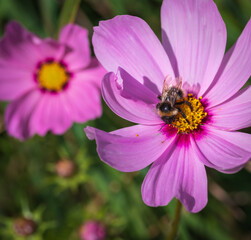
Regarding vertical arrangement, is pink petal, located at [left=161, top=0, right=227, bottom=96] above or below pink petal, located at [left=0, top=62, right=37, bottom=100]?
above

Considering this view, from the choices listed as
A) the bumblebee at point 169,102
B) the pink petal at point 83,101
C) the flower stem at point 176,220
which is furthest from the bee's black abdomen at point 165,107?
the pink petal at point 83,101

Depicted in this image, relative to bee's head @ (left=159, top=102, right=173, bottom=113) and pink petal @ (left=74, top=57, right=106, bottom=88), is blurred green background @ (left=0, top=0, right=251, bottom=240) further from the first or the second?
bee's head @ (left=159, top=102, right=173, bottom=113)

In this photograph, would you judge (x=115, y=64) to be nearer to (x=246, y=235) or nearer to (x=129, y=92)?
(x=129, y=92)

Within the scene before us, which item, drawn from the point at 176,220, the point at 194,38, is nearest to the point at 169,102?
the point at 194,38

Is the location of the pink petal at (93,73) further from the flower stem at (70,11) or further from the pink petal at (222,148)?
the pink petal at (222,148)

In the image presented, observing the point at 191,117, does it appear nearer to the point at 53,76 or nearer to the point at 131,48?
the point at 131,48

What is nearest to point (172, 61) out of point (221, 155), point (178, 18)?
point (178, 18)

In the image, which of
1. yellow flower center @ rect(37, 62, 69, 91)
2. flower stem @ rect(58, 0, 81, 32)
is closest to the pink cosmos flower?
yellow flower center @ rect(37, 62, 69, 91)
